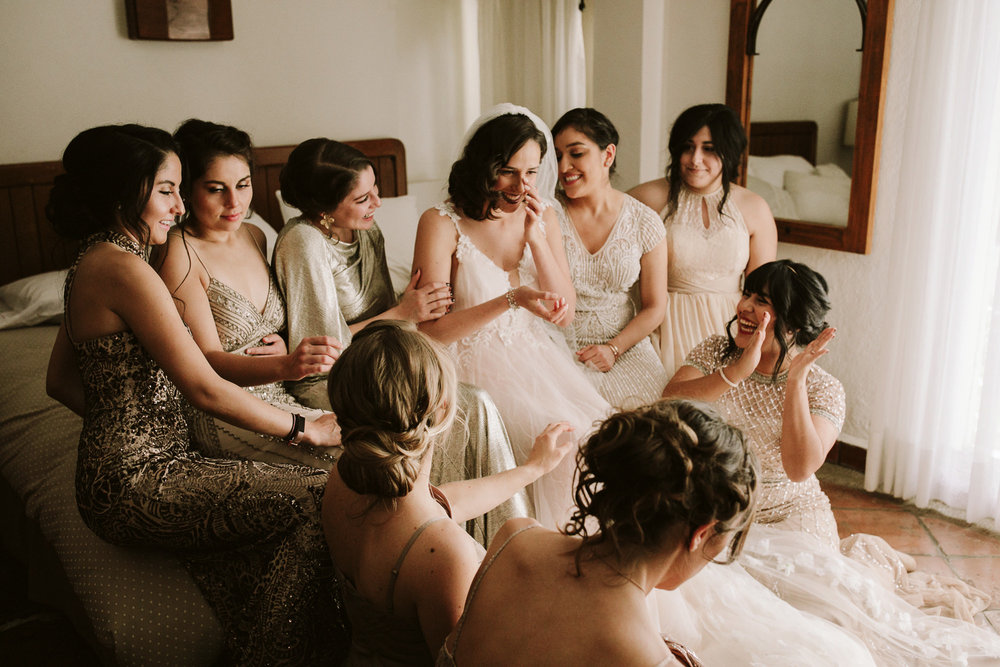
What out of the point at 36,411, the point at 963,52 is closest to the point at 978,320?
the point at 963,52

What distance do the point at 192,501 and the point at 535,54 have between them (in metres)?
2.97

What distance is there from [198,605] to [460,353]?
96 centimetres

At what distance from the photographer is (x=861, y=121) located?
2.91 m

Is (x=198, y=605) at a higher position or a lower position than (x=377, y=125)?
lower

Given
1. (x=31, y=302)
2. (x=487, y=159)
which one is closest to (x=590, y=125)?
(x=487, y=159)

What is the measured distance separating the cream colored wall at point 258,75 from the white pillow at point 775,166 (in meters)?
1.53

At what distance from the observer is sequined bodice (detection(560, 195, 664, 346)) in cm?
269

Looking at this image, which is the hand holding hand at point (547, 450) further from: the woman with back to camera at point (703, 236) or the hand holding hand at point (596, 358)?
the woman with back to camera at point (703, 236)

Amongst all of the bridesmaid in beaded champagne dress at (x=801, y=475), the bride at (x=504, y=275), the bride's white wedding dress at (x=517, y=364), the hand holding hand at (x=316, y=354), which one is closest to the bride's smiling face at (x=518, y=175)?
the bride at (x=504, y=275)

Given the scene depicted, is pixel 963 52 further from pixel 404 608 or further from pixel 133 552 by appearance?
pixel 133 552

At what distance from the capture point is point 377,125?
12.9 ft

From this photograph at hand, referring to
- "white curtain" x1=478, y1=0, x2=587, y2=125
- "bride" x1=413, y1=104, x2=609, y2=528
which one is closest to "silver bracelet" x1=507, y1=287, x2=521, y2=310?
"bride" x1=413, y1=104, x2=609, y2=528

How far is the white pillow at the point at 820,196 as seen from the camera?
305 cm

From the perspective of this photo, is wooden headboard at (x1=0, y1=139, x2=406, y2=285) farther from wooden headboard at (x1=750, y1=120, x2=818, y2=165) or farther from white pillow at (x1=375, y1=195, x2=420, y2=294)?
wooden headboard at (x1=750, y1=120, x2=818, y2=165)
